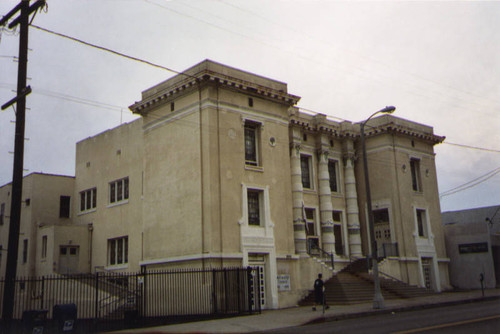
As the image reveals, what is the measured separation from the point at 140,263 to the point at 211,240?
19.6ft

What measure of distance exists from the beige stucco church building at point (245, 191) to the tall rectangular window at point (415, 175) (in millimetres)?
97

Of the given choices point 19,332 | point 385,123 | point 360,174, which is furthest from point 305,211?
point 19,332

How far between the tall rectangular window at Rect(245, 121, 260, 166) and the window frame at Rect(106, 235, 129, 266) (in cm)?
1032

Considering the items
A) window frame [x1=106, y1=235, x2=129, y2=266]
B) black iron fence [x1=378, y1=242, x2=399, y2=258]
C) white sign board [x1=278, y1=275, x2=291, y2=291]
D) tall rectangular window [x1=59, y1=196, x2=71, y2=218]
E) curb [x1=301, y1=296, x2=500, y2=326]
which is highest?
tall rectangular window [x1=59, y1=196, x2=71, y2=218]

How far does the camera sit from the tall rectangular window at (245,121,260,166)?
2816 cm

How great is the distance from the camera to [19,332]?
1706 cm

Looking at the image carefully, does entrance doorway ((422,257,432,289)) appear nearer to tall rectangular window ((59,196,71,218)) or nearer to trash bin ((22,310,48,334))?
tall rectangular window ((59,196,71,218))

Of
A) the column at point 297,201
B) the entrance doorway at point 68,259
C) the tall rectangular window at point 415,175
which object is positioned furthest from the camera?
the tall rectangular window at point 415,175

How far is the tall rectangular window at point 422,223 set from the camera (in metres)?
37.3

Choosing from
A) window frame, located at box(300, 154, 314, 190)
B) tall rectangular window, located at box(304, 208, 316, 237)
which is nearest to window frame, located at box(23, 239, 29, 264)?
tall rectangular window, located at box(304, 208, 316, 237)

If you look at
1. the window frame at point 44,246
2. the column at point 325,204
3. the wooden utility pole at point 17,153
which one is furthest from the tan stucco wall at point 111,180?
the wooden utility pole at point 17,153

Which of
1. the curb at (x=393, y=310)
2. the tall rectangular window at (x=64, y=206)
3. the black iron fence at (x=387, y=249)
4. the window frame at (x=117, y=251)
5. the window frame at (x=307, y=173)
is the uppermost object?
the window frame at (x=307, y=173)

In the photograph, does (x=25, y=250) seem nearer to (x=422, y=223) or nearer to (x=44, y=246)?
(x=44, y=246)

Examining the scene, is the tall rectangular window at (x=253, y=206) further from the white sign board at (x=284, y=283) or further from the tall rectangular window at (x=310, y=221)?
the tall rectangular window at (x=310, y=221)
